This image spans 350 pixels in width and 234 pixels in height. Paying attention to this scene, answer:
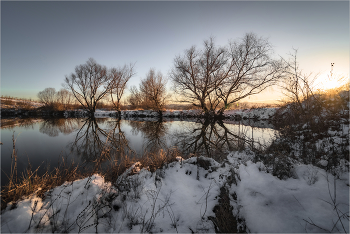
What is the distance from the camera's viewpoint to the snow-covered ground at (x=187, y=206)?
1395 mm

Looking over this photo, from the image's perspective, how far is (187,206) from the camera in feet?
6.17

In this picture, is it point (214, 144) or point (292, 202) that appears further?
point (214, 144)

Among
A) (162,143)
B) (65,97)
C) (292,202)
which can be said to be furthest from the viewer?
(65,97)

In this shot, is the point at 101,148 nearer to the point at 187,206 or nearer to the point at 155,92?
the point at 187,206

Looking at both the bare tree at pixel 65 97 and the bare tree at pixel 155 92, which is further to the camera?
the bare tree at pixel 65 97

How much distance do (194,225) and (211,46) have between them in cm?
1619

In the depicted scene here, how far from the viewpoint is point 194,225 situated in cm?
160

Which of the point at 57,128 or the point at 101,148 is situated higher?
the point at 57,128

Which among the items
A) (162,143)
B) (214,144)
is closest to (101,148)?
(162,143)

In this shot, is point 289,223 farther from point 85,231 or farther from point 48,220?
point 48,220

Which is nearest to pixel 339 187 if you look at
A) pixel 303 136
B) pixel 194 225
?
pixel 194 225

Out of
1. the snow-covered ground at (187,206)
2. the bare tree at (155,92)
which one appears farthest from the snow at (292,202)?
the bare tree at (155,92)

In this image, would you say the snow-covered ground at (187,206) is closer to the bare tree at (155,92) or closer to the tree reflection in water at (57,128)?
the tree reflection in water at (57,128)

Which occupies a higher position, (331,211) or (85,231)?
(331,211)
